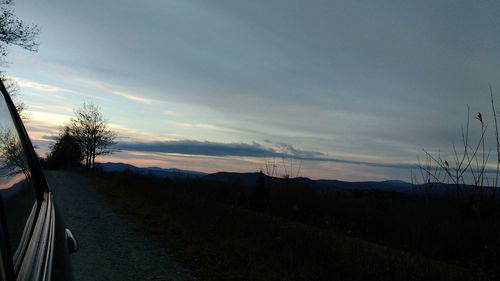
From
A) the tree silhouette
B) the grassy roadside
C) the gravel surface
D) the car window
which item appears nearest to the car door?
the car window

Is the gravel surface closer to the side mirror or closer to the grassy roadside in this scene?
the grassy roadside

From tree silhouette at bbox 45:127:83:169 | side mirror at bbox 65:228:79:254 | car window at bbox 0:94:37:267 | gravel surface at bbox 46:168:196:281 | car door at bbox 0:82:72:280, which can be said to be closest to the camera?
car door at bbox 0:82:72:280

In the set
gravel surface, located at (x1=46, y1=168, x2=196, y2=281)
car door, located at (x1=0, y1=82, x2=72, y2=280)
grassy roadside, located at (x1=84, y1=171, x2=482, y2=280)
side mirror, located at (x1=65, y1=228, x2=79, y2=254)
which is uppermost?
car door, located at (x1=0, y1=82, x2=72, y2=280)

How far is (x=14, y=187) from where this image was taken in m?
1.76

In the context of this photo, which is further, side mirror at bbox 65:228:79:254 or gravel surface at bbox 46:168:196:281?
gravel surface at bbox 46:168:196:281

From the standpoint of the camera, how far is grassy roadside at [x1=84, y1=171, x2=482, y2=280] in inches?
238

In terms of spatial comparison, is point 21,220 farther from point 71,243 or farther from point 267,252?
point 267,252

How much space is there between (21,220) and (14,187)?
15 cm

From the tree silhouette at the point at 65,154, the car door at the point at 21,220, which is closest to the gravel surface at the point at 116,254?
the car door at the point at 21,220

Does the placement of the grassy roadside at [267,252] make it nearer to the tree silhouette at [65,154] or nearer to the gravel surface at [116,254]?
the gravel surface at [116,254]

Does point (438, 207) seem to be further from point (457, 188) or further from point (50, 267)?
point (50, 267)

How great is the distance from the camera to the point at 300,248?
25.5 ft

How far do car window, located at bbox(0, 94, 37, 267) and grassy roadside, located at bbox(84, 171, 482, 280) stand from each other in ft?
15.3

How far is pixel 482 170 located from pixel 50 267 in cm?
354
